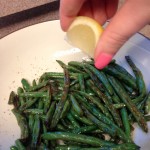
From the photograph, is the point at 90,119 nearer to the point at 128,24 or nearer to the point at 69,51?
the point at 69,51

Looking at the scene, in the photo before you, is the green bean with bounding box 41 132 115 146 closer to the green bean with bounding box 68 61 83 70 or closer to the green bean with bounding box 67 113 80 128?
the green bean with bounding box 67 113 80 128

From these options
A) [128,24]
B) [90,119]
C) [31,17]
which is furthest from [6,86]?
[128,24]

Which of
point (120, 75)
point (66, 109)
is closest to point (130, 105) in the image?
point (120, 75)

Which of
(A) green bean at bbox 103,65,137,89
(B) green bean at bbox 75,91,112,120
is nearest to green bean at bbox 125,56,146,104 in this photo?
(A) green bean at bbox 103,65,137,89

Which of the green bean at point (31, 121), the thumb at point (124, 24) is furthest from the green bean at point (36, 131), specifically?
the thumb at point (124, 24)

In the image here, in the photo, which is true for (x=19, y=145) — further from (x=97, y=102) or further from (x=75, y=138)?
(x=97, y=102)
